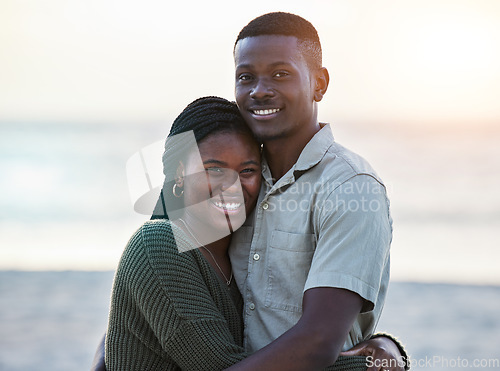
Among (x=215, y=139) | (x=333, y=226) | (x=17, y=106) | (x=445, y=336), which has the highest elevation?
(x=215, y=139)

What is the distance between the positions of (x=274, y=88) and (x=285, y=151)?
236mm

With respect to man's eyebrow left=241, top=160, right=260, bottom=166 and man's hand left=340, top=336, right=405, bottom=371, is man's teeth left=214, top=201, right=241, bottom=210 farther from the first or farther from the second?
man's hand left=340, top=336, right=405, bottom=371

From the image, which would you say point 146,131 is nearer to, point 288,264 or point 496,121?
point 496,121

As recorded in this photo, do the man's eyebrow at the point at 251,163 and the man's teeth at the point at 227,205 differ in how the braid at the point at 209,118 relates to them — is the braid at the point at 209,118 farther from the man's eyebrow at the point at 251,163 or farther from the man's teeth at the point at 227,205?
the man's teeth at the point at 227,205

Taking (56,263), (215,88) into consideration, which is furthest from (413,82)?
(56,263)

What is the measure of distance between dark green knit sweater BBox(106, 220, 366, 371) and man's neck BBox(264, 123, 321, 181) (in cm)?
46

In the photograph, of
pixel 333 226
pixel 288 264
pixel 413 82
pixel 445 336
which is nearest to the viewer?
pixel 333 226

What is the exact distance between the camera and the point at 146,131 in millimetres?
11984

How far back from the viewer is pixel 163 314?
7.63 feet

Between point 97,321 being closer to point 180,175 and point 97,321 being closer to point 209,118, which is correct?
point 180,175

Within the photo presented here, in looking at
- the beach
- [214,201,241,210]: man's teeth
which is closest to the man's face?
[214,201,241,210]: man's teeth

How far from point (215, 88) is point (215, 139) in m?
8.92

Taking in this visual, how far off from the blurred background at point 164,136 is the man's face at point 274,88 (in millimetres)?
3446

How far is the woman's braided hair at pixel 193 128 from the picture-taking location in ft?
8.79
